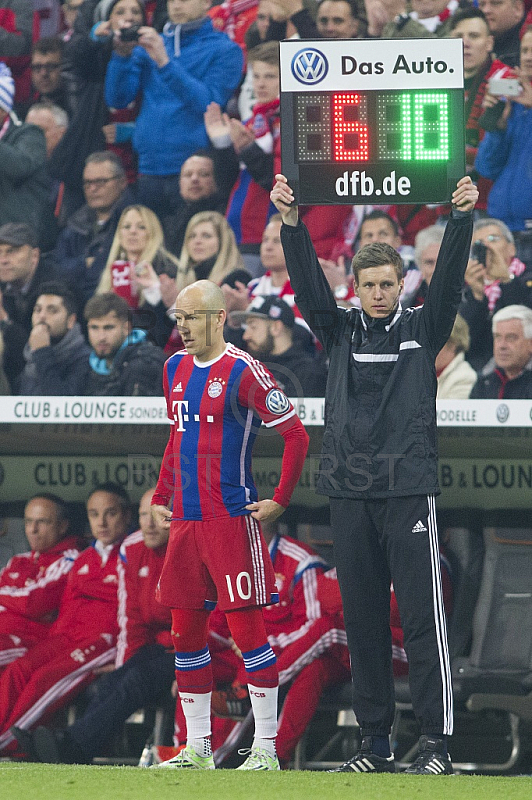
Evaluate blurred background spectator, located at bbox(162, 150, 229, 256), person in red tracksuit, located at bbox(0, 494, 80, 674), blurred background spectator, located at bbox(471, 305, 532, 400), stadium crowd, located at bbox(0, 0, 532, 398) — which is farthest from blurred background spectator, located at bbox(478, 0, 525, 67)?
person in red tracksuit, located at bbox(0, 494, 80, 674)

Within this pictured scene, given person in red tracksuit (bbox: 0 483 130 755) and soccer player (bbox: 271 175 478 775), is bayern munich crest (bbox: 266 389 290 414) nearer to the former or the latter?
soccer player (bbox: 271 175 478 775)

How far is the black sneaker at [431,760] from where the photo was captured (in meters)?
3.57

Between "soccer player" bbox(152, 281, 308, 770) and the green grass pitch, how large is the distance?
1.23 ft

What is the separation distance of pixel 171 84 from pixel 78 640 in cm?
270

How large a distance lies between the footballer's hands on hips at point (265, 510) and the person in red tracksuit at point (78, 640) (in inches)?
79.3

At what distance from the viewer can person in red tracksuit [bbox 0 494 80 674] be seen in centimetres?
589

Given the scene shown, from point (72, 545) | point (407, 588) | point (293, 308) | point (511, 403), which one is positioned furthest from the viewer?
point (72, 545)

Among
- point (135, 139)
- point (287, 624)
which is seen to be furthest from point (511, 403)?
point (135, 139)

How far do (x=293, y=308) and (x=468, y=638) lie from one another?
5.65 feet

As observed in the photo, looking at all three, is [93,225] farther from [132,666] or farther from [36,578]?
[132,666]

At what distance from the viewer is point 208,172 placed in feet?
18.9

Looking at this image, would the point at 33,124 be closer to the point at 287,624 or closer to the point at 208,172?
the point at 208,172

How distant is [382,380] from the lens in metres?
3.77

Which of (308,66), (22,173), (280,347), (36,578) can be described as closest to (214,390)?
(308,66)
